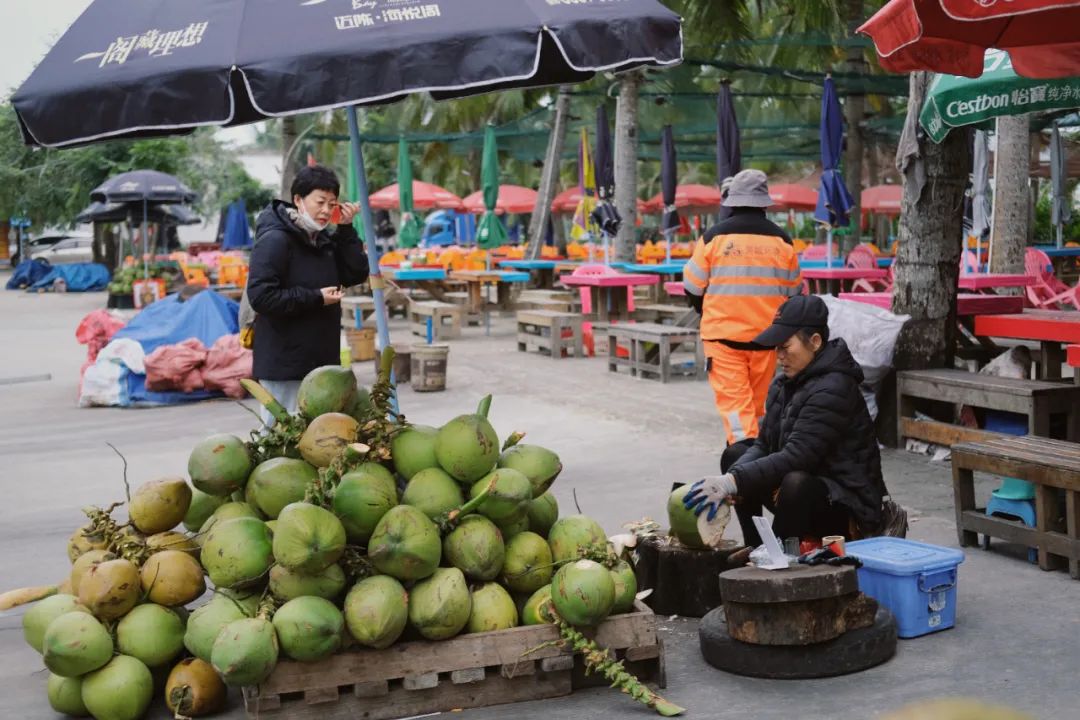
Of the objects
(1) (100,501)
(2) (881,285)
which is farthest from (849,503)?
(2) (881,285)

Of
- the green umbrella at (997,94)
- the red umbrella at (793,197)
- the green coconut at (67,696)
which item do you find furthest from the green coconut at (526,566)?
the red umbrella at (793,197)

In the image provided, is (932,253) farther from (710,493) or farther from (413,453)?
(413,453)

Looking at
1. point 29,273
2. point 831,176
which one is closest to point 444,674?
point 831,176

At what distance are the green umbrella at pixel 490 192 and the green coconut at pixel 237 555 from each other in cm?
2233

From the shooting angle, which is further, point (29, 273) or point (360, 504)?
point (29, 273)

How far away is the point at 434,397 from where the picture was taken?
1316cm


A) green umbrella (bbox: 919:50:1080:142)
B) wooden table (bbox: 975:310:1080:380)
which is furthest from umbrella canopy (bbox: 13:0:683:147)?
wooden table (bbox: 975:310:1080:380)

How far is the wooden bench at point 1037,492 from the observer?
580 centimetres

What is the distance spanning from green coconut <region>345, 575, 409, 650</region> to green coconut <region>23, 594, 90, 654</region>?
1.14 m

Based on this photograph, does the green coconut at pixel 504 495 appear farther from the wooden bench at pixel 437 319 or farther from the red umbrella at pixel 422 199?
the red umbrella at pixel 422 199

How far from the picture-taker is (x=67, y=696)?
4605 millimetres

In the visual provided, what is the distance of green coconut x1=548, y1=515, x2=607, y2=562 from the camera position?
4.81 m

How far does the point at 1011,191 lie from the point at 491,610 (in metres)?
12.5

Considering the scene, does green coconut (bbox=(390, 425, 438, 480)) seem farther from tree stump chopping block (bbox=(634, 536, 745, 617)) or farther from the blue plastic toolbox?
the blue plastic toolbox
